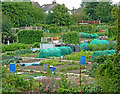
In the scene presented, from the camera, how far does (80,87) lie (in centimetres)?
545

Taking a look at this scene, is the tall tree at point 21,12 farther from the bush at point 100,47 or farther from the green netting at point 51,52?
the green netting at point 51,52

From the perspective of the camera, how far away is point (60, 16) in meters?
38.8

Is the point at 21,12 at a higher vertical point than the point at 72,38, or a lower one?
higher

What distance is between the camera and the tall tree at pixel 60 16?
126 ft

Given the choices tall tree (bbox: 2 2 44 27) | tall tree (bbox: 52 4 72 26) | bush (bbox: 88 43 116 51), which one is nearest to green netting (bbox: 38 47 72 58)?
bush (bbox: 88 43 116 51)

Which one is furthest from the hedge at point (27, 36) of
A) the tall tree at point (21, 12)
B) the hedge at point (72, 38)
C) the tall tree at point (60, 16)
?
the tall tree at point (60, 16)

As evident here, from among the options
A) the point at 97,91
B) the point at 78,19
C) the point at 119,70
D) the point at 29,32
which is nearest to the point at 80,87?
the point at 97,91

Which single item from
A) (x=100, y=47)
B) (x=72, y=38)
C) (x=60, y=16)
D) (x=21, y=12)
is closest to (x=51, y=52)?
(x=100, y=47)

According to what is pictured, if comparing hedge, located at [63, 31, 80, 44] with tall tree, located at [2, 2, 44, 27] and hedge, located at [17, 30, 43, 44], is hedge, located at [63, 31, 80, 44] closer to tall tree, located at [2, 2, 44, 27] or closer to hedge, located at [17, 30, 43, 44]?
hedge, located at [17, 30, 43, 44]

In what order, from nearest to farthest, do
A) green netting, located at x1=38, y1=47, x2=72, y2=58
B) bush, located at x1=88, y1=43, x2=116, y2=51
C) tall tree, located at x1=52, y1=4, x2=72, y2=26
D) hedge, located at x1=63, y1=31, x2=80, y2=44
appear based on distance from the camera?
green netting, located at x1=38, y1=47, x2=72, y2=58
bush, located at x1=88, y1=43, x2=116, y2=51
hedge, located at x1=63, y1=31, x2=80, y2=44
tall tree, located at x1=52, y1=4, x2=72, y2=26

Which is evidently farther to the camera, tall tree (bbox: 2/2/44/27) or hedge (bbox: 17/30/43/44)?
tall tree (bbox: 2/2/44/27)

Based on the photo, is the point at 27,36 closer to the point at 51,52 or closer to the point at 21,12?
the point at 21,12

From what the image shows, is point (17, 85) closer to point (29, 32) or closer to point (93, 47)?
point (93, 47)

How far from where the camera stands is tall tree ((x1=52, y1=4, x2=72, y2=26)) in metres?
38.5
